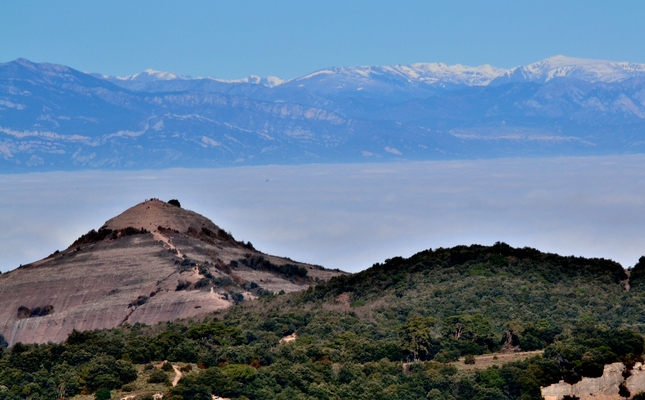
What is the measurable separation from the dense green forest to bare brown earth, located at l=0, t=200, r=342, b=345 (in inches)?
413

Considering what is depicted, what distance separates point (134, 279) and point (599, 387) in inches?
2681

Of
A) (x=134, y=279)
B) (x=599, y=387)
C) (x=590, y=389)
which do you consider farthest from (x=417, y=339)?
(x=134, y=279)

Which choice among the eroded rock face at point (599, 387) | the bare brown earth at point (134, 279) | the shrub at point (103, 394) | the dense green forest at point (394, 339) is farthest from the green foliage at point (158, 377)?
the bare brown earth at point (134, 279)

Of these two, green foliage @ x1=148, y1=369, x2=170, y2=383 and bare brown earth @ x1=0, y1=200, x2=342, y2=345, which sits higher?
bare brown earth @ x1=0, y1=200, x2=342, y2=345

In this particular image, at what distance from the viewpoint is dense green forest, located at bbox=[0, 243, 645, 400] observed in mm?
81250

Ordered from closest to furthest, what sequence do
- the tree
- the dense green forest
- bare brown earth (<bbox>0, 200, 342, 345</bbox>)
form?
the dense green forest
the tree
bare brown earth (<bbox>0, 200, 342, 345</bbox>)

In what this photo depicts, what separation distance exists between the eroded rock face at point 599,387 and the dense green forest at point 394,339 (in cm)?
49

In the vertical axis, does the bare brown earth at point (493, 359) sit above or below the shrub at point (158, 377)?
above

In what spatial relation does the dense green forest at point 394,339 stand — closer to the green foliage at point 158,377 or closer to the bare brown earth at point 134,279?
the green foliage at point 158,377

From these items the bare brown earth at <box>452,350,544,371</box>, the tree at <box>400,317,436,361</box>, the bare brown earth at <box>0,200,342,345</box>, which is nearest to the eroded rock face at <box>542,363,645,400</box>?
the bare brown earth at <box>452,350,544,371</box>

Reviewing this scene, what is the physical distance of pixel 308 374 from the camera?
83938 mm

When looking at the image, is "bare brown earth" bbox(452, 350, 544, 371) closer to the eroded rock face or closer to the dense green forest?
the dense green forest

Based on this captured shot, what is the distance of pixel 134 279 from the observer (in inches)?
5477

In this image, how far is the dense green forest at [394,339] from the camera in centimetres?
8125
